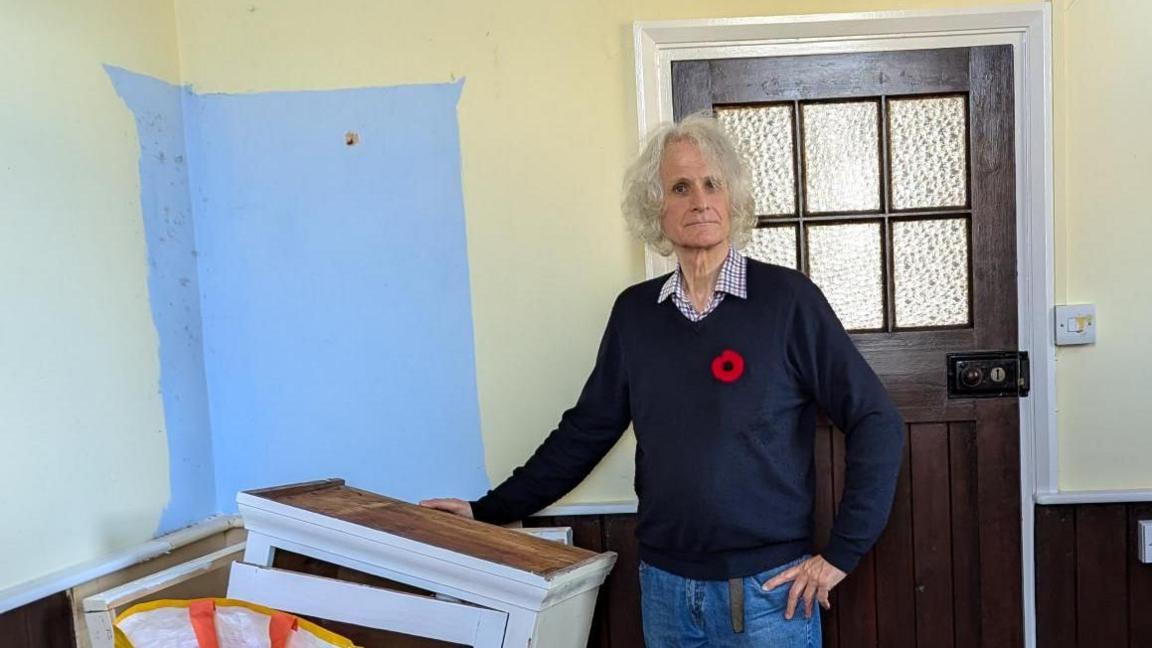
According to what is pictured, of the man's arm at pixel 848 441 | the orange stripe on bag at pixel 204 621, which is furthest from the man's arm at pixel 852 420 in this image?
the orange stripe on bag at pixel 204 621

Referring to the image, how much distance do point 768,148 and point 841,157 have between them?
177mm

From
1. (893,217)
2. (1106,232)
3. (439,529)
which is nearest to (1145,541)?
(1106,232)

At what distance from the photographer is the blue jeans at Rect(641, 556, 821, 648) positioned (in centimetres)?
147

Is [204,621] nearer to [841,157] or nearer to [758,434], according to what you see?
[758,434]

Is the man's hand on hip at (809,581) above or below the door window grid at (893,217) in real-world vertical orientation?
below

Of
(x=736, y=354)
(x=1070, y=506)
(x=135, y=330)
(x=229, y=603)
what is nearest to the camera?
(x=229, y=603)

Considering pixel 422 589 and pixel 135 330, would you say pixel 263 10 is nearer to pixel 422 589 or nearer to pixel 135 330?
pixel 135 330

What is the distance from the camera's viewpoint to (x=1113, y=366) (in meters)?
1.89

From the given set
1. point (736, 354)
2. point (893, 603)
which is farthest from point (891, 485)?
point (893, 603)

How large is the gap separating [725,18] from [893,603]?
1.47 metres

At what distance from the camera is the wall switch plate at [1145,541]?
1.89 m

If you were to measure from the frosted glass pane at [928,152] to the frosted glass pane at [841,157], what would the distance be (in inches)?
1.9

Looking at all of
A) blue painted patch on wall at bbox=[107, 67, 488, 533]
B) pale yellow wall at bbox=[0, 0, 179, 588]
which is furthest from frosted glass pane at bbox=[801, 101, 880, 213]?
pale yellow wall at bbox=[0, 0, 179, 588]

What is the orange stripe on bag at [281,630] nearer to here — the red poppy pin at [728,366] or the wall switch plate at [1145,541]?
the red poppy pin at [728,366]
